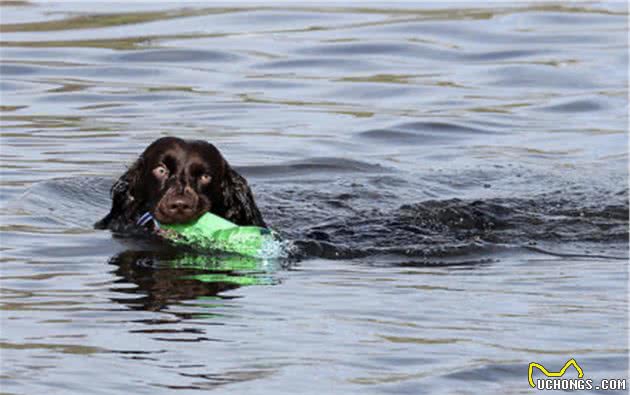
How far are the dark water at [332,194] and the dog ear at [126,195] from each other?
17cm

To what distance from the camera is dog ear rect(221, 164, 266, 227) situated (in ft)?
30.7

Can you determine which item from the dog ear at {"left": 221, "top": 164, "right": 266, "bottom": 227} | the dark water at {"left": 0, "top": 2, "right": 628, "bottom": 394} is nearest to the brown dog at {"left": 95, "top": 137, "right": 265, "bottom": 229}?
the dog ear at {"left": 221, "top": 164, "right": 266, "bottom": 227}

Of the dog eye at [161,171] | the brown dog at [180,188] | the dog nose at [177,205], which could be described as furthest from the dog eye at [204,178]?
the dog nose at [177,205]

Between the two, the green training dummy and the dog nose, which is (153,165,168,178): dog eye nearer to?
the green training dummy

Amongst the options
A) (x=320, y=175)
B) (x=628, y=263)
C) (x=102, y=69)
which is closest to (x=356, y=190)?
(x=320, y=175)

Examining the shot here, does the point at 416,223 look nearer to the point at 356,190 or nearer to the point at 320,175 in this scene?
the point at 356,190

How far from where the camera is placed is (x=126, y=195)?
9641 mm

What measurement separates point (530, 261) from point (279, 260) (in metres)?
1.36

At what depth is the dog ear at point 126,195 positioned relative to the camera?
945 cm

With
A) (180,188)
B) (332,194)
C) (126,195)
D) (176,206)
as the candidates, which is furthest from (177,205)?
(332,194)

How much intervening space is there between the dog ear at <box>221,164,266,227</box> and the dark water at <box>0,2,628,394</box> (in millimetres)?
417

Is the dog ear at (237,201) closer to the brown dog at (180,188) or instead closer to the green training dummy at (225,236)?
the brown dog at (180,188)

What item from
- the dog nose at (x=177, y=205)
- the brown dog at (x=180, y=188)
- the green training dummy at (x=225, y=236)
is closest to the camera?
the dog nose at (x=177, y=205)

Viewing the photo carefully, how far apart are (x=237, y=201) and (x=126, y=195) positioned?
67 centimetres
